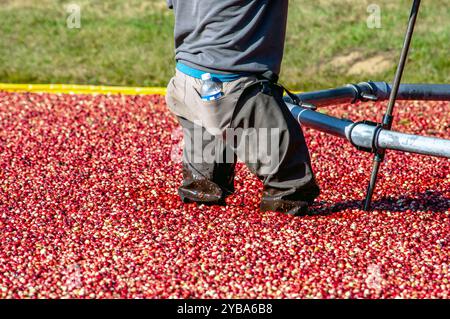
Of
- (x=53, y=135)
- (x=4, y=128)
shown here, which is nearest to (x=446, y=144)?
(x=53, y=135)

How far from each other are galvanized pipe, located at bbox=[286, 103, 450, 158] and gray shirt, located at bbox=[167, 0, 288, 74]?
1.02 feet

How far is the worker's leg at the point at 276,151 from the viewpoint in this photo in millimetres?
4637

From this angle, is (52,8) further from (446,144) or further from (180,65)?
(446,144)

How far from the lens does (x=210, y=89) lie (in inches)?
183

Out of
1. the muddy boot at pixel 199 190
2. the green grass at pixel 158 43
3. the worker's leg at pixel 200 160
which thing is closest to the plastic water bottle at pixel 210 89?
the worker's leg at pixel 200 160

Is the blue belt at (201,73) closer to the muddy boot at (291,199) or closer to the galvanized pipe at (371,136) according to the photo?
the galvanized pipe at (371,136)

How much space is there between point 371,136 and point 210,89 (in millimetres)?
848

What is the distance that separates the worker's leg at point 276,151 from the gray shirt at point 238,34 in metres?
0.16

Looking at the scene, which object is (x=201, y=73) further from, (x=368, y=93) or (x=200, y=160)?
(x=368, y=93)

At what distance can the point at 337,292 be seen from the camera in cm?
393

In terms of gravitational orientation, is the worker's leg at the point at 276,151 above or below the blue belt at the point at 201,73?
below

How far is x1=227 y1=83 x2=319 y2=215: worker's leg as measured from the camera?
15.2ft
